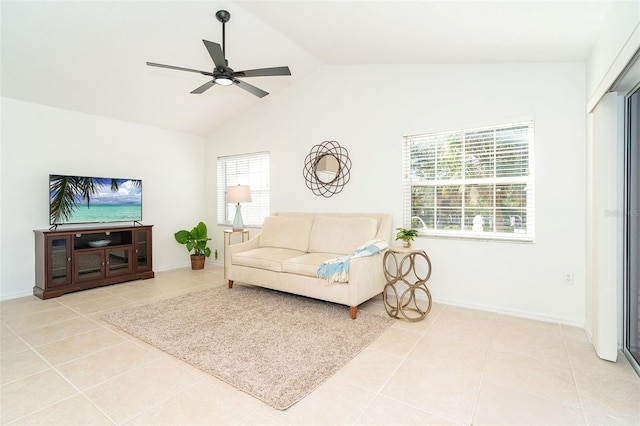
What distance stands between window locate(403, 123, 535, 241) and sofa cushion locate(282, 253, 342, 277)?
3.84 feet

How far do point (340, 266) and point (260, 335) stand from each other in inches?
38.9

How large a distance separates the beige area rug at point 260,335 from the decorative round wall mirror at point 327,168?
1.58 m

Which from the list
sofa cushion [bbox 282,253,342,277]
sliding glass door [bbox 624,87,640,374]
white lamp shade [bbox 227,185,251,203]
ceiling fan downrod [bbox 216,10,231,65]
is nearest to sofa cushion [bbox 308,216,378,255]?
sofa cushion [bbox 282,253,342,277]

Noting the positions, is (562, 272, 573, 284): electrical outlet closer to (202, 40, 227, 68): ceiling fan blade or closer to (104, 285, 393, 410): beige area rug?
(104, 285, 393, 410): beige area rug

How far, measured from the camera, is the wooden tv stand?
3871mm

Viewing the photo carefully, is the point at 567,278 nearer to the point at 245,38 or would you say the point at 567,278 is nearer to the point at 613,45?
the point at 613,45

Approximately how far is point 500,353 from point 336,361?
1.26 m

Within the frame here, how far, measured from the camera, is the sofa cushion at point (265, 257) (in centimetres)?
375

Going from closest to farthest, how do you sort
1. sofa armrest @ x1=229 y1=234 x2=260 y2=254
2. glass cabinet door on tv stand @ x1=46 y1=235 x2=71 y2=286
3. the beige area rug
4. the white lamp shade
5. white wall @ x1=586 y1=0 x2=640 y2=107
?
white wall @ x1=586 y1=0 x2=640 y2=107 < the beige area rug < glass cabinet door on tv stand @ x1=46 y1=235 x2=71 y2=286 < sofa armrest @ x1=229 y1=234 x2=260 y2=254 < the white lamp shade

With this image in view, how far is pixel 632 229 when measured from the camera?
2229mm

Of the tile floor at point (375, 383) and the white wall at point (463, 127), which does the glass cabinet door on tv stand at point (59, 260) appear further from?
the white wall at point (463, 127)

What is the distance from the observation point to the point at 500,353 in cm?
243

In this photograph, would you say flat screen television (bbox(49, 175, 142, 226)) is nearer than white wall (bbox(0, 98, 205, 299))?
No

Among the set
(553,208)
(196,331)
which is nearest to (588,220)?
(553,208)
